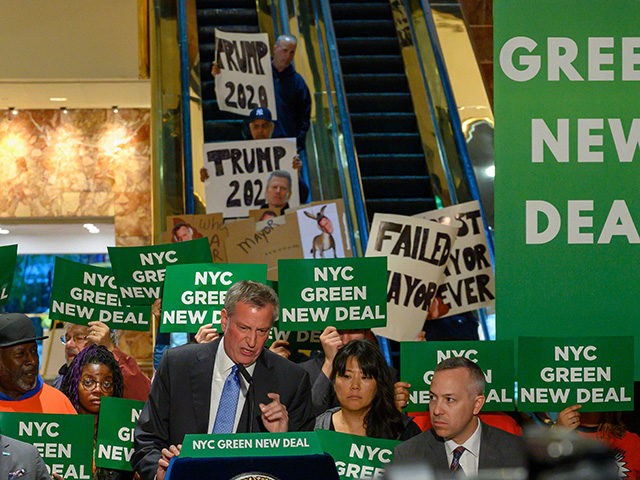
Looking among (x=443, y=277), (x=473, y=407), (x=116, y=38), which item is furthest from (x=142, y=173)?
(x=473, y=407)

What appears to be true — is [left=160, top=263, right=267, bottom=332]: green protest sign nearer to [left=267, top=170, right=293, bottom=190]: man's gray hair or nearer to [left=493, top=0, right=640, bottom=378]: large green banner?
[left=493, top=0, right=640, bottom=378]: large green banner

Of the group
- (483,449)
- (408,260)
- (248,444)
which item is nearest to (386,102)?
(408,260)

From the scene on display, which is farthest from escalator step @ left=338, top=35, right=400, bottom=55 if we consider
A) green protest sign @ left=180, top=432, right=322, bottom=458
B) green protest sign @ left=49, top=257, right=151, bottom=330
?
green protest sign @ left=180, top=432, right=322, bottom=458

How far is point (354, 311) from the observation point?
18.6 feet

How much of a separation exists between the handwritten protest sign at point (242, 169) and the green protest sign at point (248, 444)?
22.1 feet

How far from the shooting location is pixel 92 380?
18.6 feet

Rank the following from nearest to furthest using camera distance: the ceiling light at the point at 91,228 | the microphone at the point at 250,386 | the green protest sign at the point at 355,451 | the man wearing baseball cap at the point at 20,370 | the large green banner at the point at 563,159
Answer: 1. the microphone at the point at 250,386
2. the large green banner at the point at 563,159
3. the green protest sign at the point at 355,451
4. the man wearing baseball cap at the point at 20,370
5. the ceiling light at the point at 91,228

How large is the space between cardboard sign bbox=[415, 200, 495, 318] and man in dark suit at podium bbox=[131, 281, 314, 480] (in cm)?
350

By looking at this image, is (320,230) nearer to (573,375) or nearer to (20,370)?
(573,375)

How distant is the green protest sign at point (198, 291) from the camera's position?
554 cm

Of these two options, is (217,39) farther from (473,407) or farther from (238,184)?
(473,407)

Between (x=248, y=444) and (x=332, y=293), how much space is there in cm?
280

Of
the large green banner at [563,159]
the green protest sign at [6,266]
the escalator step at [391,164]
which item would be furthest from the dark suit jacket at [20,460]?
the escalator step at [391,164]

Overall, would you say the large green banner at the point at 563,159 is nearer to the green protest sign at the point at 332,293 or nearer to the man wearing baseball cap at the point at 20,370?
the green protest sign at the point at 332,293
